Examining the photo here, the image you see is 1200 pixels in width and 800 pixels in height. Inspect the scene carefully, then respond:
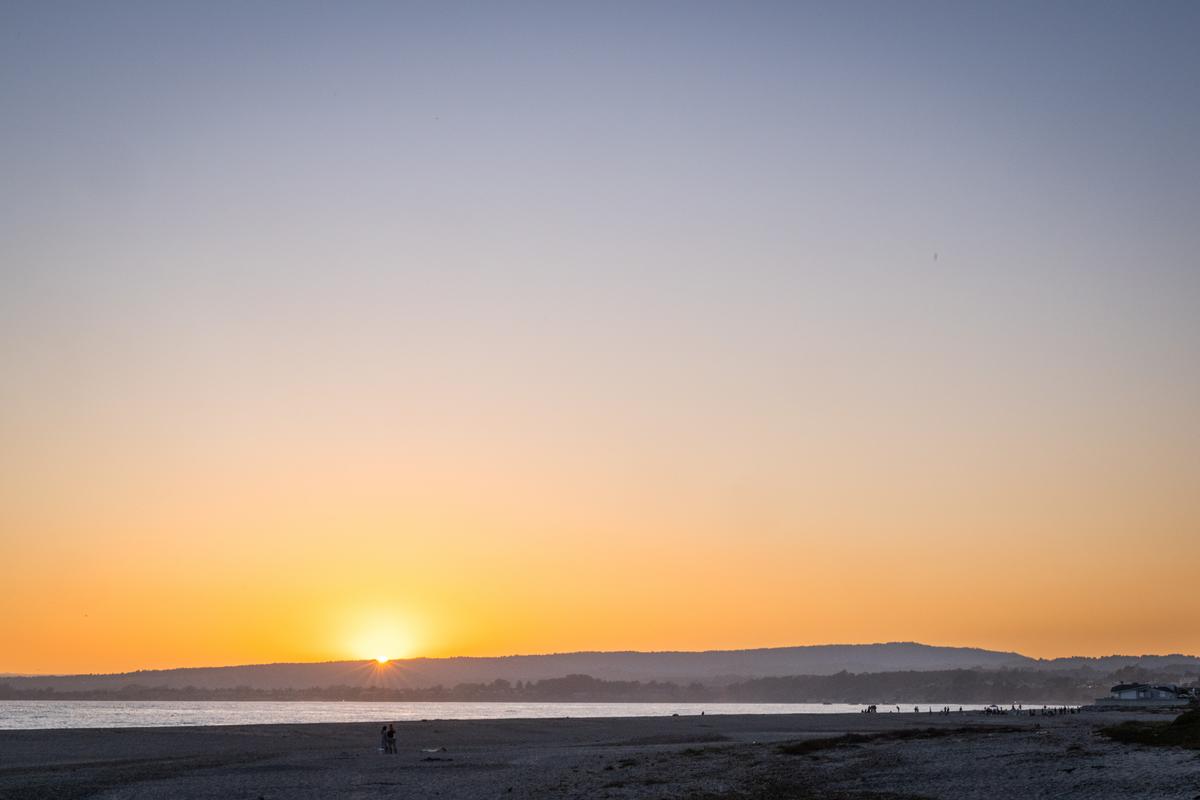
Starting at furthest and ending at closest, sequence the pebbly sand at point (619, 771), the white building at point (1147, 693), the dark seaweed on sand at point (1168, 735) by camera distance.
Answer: the white building at point (1147, 693) < the dark seaweed on sand at point (1168, 735) < the pebbly sand at point (619, 771)

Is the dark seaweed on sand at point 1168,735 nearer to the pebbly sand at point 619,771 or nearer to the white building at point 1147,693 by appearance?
the pebbly sand at point 619,771

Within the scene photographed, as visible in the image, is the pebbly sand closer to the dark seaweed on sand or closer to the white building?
the dark seaweed on sand

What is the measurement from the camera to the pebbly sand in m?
36.3

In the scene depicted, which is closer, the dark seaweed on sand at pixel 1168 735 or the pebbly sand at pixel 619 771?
the pebbly sand at pixel 619 771

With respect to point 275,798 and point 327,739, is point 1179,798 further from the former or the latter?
point 327,739

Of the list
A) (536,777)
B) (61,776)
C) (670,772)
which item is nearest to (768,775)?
(670,772)

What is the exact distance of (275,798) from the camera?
41.2 meters

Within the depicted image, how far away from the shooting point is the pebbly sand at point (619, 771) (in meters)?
36.3

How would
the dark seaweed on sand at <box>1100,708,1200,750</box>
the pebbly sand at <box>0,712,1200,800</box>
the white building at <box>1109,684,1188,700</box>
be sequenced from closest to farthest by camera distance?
the pebbly sand at <box>0,712,1200,800</box> → the dark seaweed on sand at <box>1100,708,1200,750</box> → the white building at <box>1109,684,1188,700</box>

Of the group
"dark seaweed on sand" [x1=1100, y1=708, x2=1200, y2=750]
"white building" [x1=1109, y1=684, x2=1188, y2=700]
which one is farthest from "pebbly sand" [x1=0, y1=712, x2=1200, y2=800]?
"white building" [x1=1109, y1=684, x2=1188, y2=700]

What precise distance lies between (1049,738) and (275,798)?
3844 centimetres

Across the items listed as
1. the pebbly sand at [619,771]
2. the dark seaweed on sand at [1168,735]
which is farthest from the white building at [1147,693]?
the dark seaweed on sand at [1168,735]

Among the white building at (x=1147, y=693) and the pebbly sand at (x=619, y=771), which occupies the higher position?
the pebbly sand at (x=619, y=771)

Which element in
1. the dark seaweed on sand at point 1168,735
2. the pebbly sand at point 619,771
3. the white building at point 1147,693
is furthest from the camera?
the white building at point 1147,693
